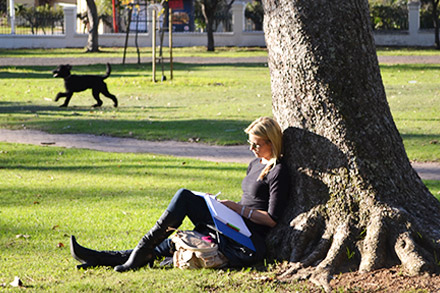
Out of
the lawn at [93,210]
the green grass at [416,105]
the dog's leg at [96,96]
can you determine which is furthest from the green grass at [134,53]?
the lawn at [93,210]

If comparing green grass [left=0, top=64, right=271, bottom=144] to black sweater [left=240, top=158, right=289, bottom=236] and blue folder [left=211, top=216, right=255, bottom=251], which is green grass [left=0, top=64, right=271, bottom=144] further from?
blue folder [left=211, top=216, right=255, bottom=251]

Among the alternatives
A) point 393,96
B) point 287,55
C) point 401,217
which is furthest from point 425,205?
point 393,96

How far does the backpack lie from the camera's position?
5.39m

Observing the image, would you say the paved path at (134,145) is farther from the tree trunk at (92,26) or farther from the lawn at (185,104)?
the tree trunk at (92,26)

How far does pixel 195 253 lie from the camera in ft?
17.7

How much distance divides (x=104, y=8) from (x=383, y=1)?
740 inches

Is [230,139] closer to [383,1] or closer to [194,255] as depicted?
[194,255]

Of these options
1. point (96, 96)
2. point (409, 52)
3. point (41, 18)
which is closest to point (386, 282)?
point (96, 96)

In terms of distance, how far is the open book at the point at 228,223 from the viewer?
17.6 ft

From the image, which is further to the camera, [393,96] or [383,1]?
[383,1]

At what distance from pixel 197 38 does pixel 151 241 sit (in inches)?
1574

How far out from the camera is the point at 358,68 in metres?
5.29

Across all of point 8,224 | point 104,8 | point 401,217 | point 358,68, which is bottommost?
point 8,224

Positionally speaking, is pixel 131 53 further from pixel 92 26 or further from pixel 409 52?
pixel 409 52
